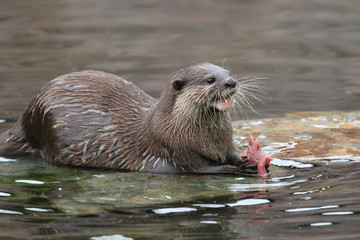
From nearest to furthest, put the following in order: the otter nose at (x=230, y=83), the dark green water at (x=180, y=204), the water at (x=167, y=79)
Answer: the dark green water at (x=180, y=204) → the water at (x=167, y=79) → the otter nose at (x=230, y=83)

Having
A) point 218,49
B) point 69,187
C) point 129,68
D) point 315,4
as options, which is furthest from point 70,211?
point 315,4

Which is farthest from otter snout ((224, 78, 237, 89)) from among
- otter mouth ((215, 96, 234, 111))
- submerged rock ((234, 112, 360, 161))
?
submerged rock ((234, 112, 360, 161))

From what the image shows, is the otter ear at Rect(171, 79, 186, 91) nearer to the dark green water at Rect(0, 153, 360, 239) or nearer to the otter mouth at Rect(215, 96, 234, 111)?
the otter mouth at Rect(215, 96, 234, 111)

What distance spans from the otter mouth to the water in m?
0.57

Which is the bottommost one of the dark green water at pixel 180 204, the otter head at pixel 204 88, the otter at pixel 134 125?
the dark green water at pixel 180 204

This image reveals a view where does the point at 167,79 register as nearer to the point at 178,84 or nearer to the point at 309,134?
the point at 309,134

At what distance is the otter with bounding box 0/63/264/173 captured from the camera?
6.51 metres

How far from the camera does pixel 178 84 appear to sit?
6578 mm

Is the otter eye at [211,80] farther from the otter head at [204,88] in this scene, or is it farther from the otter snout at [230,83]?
the otter snout at [230,83]

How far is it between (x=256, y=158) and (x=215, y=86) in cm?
66

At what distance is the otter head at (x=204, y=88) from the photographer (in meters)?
6.30

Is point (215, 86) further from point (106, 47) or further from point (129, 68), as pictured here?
point (106, 47)

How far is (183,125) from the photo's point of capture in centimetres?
659

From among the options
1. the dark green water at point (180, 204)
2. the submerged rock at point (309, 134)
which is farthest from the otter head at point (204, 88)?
the submerged rock at point (309, 134)
